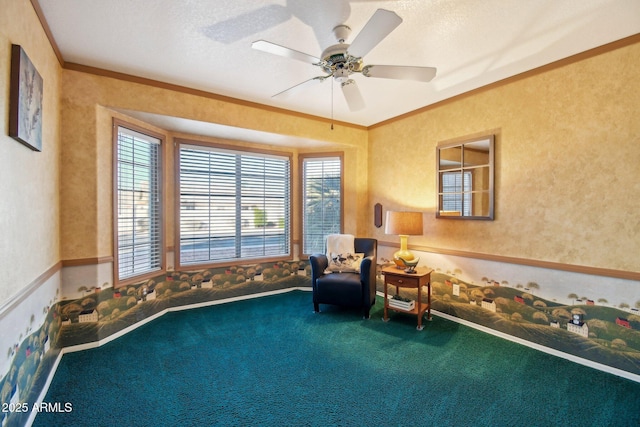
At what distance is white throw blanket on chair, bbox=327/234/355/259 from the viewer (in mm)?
4090

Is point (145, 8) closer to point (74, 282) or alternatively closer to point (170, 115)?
point (170, 115)

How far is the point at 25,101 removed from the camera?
1788 millimetres

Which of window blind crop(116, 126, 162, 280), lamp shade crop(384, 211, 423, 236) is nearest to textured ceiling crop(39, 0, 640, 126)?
window blind crop(116, 126, 162, 280)

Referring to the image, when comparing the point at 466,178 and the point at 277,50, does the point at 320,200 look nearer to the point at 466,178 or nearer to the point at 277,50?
the point at 466,178

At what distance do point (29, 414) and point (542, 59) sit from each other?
193 inches

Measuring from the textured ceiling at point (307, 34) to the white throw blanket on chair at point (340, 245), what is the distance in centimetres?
209

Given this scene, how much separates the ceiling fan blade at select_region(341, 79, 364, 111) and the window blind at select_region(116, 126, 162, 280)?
253cm

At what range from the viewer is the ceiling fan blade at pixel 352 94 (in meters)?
2.39

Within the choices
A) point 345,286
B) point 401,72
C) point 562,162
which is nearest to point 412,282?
point 345,286

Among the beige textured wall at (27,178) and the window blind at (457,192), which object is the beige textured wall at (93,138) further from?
the window blind at (457,192)

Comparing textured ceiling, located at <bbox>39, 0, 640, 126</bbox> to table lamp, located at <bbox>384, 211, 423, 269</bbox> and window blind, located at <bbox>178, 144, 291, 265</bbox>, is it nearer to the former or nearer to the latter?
window blind, located at <bbox>178, 144, 291, 265</bbox>

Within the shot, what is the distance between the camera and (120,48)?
2.49m

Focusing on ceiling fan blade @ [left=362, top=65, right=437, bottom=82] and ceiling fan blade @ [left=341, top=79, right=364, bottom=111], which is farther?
ceiling fan blade @ [left=341, top=79, right=364, bottom=111]

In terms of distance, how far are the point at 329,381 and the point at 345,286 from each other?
4.59 ft
